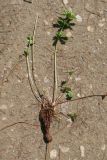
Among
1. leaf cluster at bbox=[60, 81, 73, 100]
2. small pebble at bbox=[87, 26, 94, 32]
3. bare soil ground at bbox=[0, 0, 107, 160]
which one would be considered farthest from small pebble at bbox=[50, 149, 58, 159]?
small pebble at bbox=[87, 26, 94, 32]

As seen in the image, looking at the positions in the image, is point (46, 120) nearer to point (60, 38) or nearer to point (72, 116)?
point (72, 116)

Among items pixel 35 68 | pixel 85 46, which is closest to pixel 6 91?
pixel 35 68

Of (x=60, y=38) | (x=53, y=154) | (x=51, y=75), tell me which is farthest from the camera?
(x=60, y=38)

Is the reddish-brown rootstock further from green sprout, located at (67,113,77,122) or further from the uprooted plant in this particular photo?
green sprout, located at (67,113,77,122)

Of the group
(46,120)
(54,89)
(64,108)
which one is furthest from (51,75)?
(46,120)

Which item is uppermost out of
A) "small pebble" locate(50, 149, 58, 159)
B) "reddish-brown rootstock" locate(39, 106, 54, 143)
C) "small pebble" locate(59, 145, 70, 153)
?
"reddish-brown rootstock" locate(39, 106, 54, 143)
